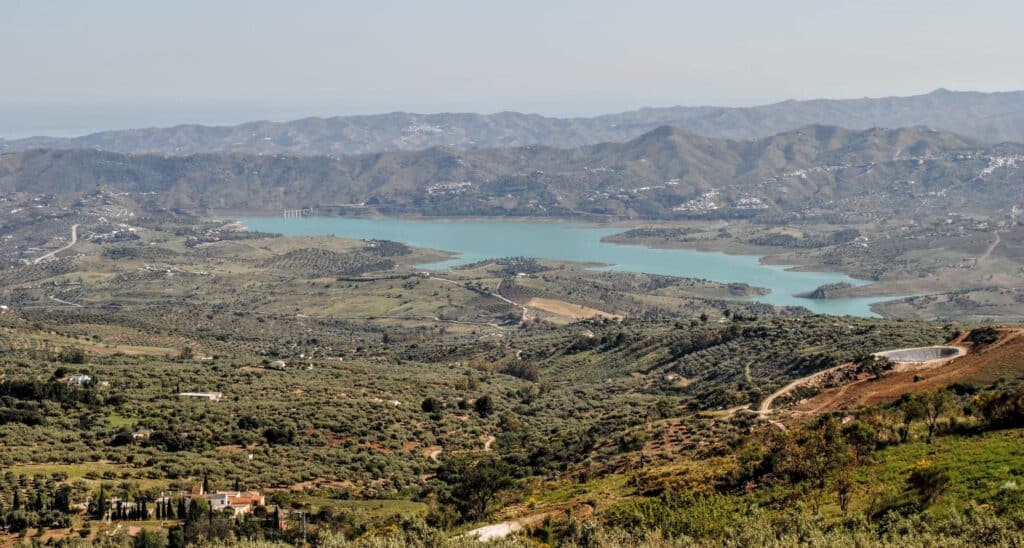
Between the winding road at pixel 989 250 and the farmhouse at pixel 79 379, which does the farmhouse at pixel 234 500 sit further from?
the winding road at pixel 989 250

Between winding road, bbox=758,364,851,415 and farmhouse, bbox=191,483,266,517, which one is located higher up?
winding road, bbox=758,364,851,415

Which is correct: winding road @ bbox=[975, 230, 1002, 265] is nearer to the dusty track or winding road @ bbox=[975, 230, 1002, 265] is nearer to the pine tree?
the dusty track

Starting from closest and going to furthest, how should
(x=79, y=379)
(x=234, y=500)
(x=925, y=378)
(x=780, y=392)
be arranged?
1. (x=234, y=500)
2. (x=925, y=378)
3. (x=780, y=392)
4. (x=79, y=379)

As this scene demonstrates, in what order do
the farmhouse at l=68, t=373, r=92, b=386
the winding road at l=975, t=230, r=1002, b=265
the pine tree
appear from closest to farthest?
the pine tree
the farmhouse at l=68, t=373, r=92, b=386
the winding road at l=975, t=230, r=1002, b=265

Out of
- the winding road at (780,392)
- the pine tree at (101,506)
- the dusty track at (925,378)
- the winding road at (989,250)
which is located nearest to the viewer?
the pine tree at (101,506)

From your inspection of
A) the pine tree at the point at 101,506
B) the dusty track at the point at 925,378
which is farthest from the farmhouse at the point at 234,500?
the dusty track at the point at 925,378

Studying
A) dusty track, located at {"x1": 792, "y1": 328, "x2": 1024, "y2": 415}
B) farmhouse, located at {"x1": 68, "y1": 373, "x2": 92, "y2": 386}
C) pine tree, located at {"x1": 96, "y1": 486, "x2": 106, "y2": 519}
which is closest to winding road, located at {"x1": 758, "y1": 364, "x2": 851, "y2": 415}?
dusty track, located at {"x1": 792, "y1": 328, "x2": 1024, "y2": 415}

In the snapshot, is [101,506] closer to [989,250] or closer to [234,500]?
[234,500]

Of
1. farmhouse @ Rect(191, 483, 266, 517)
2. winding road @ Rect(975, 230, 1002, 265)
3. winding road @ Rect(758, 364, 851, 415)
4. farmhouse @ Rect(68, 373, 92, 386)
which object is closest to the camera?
farmhouse @ Rect(191, 483, 266, 517)

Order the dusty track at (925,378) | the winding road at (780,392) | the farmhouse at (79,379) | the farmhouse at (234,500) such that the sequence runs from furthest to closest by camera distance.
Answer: the farmhouse at (79,379) → the winding road at (780,392) → the dusty track at (925,378) → the farmhouse at (234,500)

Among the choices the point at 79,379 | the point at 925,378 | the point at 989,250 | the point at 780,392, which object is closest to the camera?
the point at 925,378

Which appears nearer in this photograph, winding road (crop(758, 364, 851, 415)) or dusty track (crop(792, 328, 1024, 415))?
dusty track (crop(792, 328, 1024, 415))

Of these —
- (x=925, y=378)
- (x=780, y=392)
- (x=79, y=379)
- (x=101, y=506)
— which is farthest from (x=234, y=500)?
(x=925, y=378)
